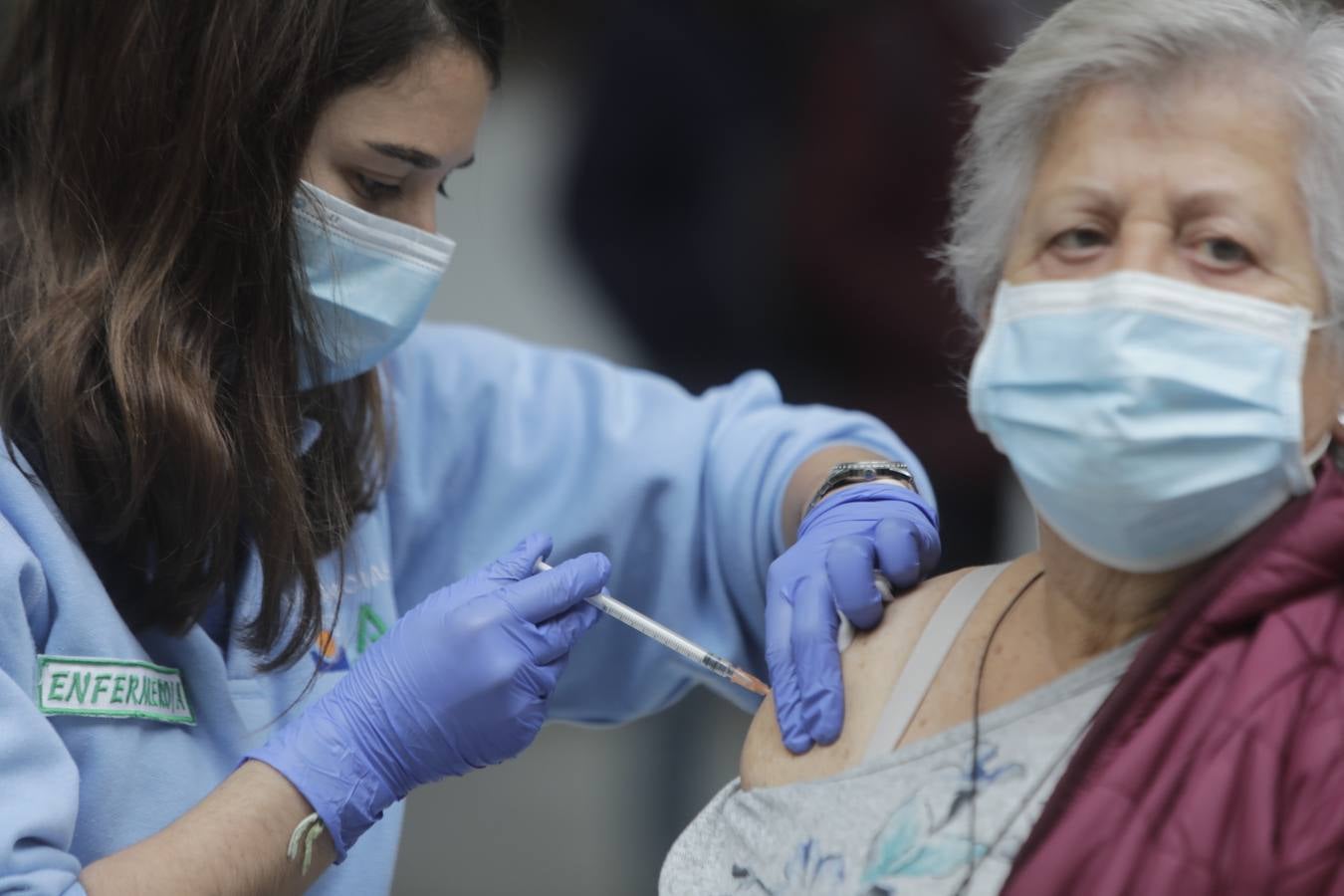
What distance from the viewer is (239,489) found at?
1.56 metres

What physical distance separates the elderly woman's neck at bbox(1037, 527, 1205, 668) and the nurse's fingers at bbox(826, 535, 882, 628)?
188 millimetres

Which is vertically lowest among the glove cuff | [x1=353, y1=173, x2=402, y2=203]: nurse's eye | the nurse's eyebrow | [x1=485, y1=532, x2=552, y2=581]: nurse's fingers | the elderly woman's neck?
the glove cuff

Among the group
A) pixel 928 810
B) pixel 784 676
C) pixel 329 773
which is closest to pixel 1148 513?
pixel 928 810

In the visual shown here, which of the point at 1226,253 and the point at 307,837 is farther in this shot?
the point at 307,837

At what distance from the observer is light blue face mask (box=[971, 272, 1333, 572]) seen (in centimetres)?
111

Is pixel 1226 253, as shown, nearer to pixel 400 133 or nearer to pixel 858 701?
pixel 858 701

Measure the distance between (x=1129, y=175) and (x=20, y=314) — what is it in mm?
1056

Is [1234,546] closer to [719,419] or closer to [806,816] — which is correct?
[806,816]

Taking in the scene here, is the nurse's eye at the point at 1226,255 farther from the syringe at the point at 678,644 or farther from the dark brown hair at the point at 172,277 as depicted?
the dark brown hair at the point at 172,277

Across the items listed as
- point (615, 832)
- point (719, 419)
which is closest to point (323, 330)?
point (719, 419)

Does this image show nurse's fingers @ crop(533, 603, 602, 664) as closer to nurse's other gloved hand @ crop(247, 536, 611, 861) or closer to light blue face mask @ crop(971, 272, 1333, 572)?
nurse's other gloved hand @ crop(247, 536, 611, 861)

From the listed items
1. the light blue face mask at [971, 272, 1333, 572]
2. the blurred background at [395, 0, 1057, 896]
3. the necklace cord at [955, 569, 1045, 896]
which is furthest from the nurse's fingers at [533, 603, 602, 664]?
the blurred background at [395, 0, 1057, 896]

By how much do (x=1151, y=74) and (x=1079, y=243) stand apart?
5.5 inches

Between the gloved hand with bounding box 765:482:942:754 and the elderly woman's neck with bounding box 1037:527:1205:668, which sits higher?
the elderly woman's neck with bounding box 1037:527:1205:668
